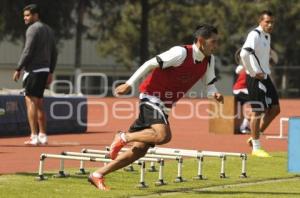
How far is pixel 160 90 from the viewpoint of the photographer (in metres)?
9.12

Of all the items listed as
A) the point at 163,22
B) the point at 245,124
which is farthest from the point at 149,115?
the point at 163,22

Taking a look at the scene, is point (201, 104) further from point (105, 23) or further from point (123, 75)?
point (123, 75)

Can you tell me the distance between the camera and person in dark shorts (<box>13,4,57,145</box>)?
1435 cm

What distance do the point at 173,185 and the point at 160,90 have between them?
3.41 feet

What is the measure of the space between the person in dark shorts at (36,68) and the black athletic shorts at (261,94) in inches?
133

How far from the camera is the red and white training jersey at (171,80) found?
29.8 ft

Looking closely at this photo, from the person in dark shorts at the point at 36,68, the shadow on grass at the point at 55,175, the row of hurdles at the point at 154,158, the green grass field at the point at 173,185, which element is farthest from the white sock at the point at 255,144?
the shadow on grass at the point at 55,175

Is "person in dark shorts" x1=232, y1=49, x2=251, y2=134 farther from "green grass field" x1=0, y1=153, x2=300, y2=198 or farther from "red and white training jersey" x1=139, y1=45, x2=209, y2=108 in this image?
"red and white training jersey" x1=139, y1=45, x2=209, y2=108

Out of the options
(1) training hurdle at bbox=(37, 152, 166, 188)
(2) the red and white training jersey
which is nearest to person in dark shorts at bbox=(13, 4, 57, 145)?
(1) training hurdle at bbox=(37, 152, 166, 188)

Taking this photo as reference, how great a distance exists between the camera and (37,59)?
1459 cm

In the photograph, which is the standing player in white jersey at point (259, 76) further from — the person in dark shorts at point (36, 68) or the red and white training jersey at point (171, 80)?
the red and white training jersey at point (171, 80)

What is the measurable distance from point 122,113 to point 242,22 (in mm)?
32822

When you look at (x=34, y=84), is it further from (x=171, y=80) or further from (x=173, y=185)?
(x=171, y=80)

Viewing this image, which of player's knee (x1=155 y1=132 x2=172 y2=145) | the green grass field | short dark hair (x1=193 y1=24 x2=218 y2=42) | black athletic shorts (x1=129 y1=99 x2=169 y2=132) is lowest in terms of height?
the green grass field
